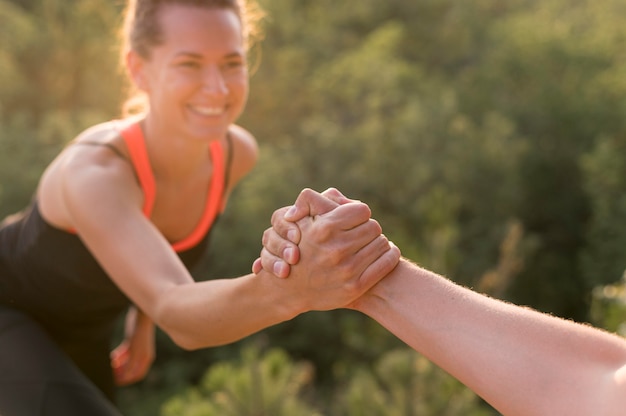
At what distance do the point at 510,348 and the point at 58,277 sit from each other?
142 cm

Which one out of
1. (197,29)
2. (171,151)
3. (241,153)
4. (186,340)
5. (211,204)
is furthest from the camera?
(241,153)

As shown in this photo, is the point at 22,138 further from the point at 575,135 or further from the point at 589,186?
the point at 575,135

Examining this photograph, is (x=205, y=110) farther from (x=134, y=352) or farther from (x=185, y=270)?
(x=134, y=352)

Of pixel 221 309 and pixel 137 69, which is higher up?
pixel 137 69

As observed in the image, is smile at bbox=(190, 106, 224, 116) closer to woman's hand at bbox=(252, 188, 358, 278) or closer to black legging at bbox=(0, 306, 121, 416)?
woman's hand at bbox=(252, 188, 358, 278)

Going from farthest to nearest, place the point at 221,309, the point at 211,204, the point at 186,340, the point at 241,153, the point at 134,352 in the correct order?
the point at 134,352
the point at 241,153
the point at 211,204
the point at 186,340
the point at 221,309

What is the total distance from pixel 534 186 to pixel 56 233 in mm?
14852

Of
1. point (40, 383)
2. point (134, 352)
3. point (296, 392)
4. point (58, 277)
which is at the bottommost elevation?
point (296, 392)

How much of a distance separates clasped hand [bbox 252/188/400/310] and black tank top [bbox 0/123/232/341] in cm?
67

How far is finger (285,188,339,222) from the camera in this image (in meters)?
1.72

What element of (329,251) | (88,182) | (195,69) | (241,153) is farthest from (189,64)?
(329,251)

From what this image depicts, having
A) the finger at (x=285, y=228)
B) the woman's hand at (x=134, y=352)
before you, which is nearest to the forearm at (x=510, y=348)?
the finger at (x=285, y=228)

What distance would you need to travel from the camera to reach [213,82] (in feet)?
7.43

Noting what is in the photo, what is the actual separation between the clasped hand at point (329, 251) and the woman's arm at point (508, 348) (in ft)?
0.19
